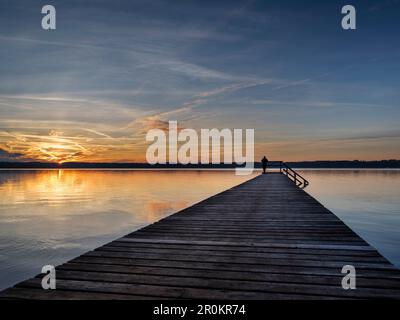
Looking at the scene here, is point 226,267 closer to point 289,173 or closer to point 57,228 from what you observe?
point 57,228

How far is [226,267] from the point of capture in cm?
416

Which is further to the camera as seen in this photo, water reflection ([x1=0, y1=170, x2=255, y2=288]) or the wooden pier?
water reflection ([x1=0, y1=170, x2=255, y2=288])

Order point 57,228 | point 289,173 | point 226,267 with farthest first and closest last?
point 289,173 → point 57,228 → point 226,267

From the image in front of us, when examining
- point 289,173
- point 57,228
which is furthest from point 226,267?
point 289,173

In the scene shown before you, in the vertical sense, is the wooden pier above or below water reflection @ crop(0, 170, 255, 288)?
above

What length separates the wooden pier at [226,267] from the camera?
10.8ft

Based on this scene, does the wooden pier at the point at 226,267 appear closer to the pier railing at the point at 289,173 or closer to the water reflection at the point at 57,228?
the water reflection at the point at 57,228

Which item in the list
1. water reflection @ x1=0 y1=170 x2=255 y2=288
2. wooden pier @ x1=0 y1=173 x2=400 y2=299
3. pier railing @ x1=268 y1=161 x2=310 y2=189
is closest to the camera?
wooden pier @ x1=0 y1=173 x2=400 y2=299

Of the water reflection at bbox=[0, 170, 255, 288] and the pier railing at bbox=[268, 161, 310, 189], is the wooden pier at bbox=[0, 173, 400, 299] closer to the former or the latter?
the water reflection at bbox=[0, 170, 255, 288]

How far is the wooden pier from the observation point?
10.8 feet

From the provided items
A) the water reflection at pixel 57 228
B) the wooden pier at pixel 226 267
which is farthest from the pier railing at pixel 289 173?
the wooden pier at pixel 226 267

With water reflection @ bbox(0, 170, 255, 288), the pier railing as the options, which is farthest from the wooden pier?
the pier railing

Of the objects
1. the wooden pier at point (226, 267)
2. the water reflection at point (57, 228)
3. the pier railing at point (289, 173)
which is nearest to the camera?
the wooden pier at point (226, 267)
